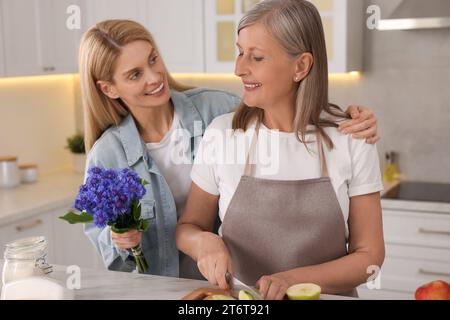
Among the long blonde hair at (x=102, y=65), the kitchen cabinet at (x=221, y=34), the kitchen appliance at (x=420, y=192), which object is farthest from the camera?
the kitchen cabinet at (x=221, y=34)

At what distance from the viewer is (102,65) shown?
1834mm

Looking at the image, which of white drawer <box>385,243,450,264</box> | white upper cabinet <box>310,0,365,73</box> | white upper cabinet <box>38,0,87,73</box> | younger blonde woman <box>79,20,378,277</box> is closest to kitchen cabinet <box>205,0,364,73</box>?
white upper cabinet <box>310,0,365,73</box>

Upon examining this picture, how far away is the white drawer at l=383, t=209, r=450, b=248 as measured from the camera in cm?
291

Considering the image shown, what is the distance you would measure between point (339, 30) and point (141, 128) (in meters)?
1.55

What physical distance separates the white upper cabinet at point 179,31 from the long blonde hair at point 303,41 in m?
1.92

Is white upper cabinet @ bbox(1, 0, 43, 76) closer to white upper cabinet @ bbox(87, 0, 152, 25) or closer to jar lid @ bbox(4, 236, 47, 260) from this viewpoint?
white upper cabinet @ bbox(87, 0, 152, 25)

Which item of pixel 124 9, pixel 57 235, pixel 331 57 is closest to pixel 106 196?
pixel 57 235

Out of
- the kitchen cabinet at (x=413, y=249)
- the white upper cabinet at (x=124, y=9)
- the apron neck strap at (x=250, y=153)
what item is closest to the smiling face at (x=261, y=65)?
the apron neck strap at (x=250, y=153)

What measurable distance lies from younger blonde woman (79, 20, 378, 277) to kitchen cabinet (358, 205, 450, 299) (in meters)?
1.37

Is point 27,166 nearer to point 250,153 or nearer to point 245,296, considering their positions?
point 250,153

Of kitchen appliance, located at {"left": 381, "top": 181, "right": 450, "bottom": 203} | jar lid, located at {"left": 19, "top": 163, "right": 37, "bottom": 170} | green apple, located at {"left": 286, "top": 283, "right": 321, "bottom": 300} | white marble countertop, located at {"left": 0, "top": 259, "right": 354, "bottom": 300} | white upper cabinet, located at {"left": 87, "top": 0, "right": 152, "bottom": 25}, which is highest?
white upper cabinet, located at {"left": 87, "top": 0, "right": 152, "bottom": 25}

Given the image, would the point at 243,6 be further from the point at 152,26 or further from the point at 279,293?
the point at 279,293

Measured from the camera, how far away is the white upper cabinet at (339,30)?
314 centimetres

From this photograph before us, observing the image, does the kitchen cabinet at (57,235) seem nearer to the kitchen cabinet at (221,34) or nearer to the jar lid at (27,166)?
the jar lid at (27,166)
